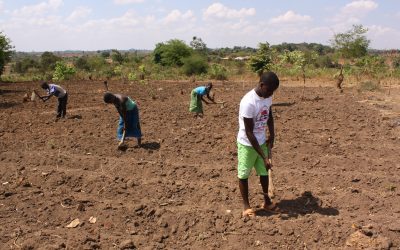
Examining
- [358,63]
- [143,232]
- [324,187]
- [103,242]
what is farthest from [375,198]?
[358,63]

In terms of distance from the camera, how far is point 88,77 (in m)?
28.0

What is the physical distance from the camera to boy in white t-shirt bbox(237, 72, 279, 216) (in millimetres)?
4098

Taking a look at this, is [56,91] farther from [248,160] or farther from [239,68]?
[239,68]

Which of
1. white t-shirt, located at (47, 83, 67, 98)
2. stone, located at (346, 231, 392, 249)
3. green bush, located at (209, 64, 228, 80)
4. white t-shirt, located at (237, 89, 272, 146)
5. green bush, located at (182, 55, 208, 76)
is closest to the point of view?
stone, located at (346, 231, 392, 249)

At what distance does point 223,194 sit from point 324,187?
1404 millimetres

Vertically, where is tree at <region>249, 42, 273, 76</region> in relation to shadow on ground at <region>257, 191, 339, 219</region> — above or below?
above

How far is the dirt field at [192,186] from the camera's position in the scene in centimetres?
421

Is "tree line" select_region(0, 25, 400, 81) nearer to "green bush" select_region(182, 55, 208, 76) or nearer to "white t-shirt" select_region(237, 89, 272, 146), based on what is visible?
"green bush" select_region(182, 55, 208, 76)

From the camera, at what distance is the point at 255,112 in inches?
165

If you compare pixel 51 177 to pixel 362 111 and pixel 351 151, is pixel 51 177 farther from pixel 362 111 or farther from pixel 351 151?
pixel 362 111

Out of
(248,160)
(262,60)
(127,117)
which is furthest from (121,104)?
(262,60)

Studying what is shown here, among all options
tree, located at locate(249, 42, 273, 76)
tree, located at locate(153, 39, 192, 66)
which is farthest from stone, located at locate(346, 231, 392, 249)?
tree, located at locate(153, 39, 192, 66)

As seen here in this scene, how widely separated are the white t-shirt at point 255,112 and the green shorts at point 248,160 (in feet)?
0.25

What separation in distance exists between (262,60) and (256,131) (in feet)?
30.4
